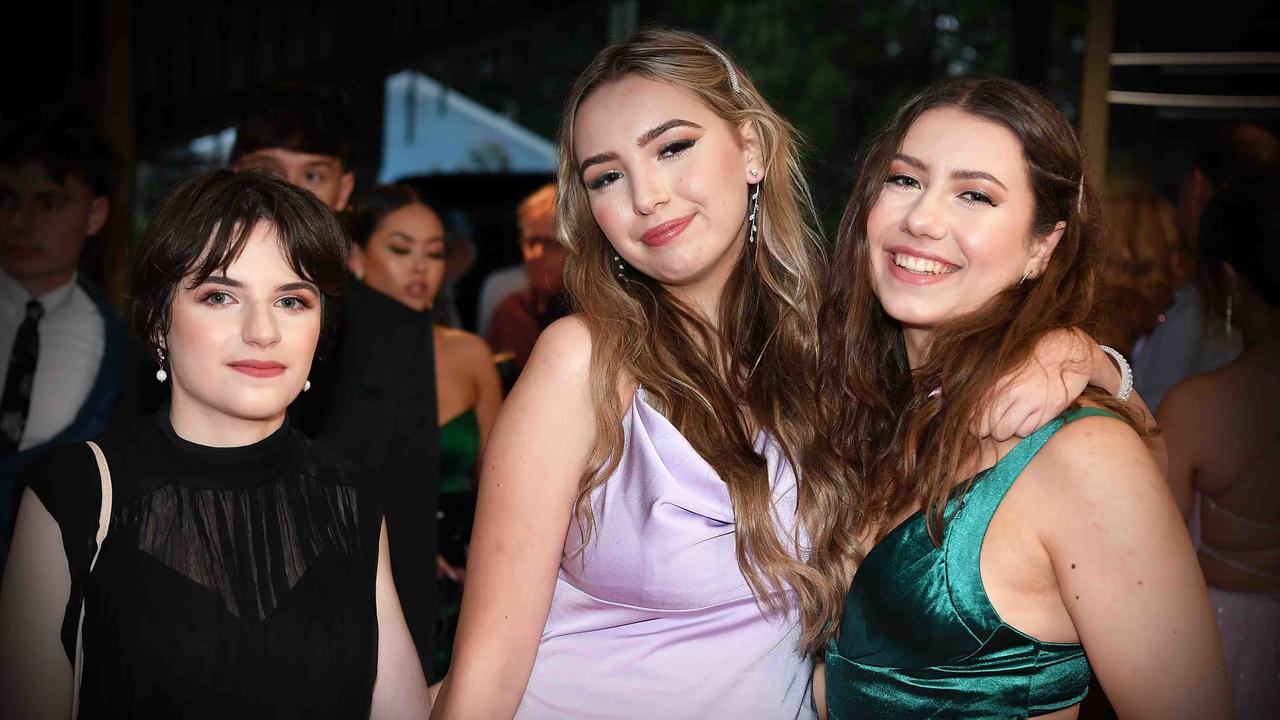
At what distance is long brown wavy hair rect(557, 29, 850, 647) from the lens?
186cm

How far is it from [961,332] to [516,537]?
0.76m

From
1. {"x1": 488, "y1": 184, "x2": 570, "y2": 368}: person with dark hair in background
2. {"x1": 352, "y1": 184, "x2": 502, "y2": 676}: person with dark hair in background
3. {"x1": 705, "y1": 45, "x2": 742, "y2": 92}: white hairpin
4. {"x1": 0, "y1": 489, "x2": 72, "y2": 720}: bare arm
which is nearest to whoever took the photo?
{"x1": 0, "y1": 489, "x2": 72, "y2": 720}: bare arm

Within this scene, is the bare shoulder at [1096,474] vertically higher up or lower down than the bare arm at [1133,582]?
higher up

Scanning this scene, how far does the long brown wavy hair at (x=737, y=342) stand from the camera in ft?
6.11

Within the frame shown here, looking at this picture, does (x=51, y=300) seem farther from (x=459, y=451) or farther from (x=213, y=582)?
(x=213, y=582)

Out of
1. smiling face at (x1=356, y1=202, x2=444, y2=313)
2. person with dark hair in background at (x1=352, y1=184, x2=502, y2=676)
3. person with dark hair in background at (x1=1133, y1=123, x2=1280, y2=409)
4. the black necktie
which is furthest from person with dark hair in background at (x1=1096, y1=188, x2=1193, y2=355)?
the black necktie

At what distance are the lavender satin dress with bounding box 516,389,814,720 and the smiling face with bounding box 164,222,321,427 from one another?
55 cm

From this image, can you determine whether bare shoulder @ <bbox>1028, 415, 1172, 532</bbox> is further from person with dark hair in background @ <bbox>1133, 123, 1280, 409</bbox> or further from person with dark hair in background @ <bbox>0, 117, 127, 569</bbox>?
person with dark hair in background @ <bbox>0, 117, 127, 569</bbox>

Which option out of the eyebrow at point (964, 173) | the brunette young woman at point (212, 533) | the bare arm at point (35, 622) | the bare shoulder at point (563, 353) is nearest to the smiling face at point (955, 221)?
the eyebrow at point (964, 173)

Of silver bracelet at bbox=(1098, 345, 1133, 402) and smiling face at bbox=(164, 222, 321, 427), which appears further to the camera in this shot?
silver bracelet at bbox=(1098, 345, 1133, 402)

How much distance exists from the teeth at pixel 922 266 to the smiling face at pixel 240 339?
0.91 m

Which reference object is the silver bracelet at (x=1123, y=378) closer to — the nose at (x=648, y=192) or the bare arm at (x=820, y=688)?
the bare arm at (x=820, y=688)

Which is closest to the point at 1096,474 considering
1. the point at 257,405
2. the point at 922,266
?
the point at 922,266

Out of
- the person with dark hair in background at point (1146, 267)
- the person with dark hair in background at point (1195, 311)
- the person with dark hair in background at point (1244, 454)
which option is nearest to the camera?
the person with dark hair in background at point (1244, 454)
